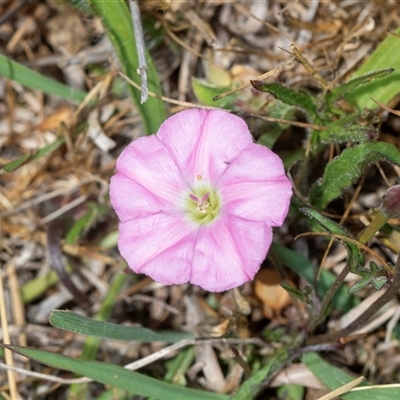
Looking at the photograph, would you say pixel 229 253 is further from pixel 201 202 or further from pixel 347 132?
pixel 347 132

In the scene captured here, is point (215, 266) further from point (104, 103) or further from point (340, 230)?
point (104, 103)

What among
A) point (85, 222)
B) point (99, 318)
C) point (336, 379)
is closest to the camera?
point (336, 379)

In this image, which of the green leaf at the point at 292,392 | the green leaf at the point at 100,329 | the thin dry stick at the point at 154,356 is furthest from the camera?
the green leaf at the point at 292,392

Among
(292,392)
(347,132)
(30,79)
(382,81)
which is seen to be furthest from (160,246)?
(30,79)

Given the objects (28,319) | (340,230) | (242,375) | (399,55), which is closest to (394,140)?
(399,55)

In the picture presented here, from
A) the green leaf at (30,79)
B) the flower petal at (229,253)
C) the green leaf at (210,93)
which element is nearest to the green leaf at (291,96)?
the green leaf at (210,93)

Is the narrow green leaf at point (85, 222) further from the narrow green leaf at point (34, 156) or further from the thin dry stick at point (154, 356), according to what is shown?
the thin dry stick at point (154, 356)
